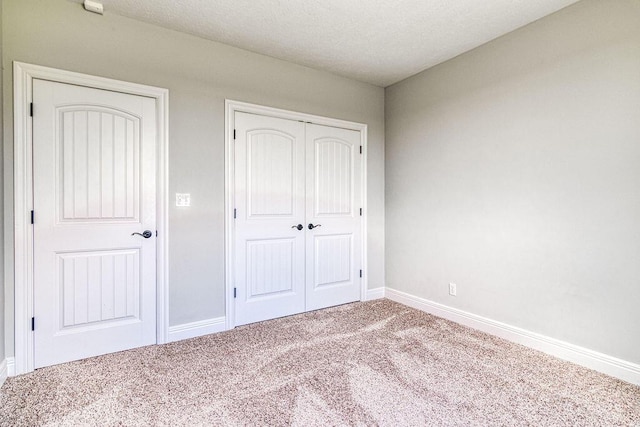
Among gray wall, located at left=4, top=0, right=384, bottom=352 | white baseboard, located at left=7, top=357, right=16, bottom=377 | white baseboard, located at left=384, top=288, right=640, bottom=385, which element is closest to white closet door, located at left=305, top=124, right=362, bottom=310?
gray wall, located at left=4, top=0, right=384, bottom=352

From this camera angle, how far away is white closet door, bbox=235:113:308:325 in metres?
3.14

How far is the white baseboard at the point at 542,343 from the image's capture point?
219 cm

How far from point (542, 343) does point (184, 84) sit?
3687 mm

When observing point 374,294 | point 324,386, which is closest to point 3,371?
point 324,386

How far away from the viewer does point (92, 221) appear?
2486 mm

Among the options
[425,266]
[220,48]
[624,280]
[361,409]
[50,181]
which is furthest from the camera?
[425,266]

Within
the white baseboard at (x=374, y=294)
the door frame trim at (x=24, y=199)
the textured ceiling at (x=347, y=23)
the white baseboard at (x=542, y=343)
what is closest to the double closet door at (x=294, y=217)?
the white baseboard at (x=374, y=294)

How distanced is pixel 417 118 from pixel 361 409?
3002 mm

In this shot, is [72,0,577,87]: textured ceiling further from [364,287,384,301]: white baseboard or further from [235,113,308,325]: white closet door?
[364,287,384,301]: white baseboard

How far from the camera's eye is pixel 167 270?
9.03 ft

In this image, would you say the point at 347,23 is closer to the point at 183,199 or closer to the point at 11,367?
the point at 183,199

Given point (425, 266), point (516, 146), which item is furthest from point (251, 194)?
point (516, 146)

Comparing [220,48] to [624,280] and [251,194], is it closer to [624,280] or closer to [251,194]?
[251,194]

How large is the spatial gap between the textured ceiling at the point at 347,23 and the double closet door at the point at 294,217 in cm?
73
